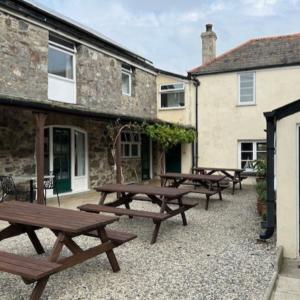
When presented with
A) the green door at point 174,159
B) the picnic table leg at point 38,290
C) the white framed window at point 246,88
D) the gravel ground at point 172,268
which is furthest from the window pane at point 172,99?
the picnic table leg at point 38,290

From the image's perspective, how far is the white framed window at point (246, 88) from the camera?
50.3 feet

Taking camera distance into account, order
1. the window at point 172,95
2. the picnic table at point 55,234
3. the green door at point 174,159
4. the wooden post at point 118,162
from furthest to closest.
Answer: the green door at point 174,159, the window at point 172,95, the wooden post at point 118,162, the picnic table at point 55,234

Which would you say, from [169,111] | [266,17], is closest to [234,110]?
[169,111]

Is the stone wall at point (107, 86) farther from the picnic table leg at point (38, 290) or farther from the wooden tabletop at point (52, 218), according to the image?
the picnic table leg at point (38, 290)

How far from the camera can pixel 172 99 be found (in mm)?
17125

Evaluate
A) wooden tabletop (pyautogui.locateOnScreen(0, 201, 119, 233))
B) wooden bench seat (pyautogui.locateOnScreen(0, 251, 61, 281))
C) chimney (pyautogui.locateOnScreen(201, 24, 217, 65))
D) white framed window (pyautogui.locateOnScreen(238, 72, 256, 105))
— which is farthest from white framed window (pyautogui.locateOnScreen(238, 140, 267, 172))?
wooden bench seat (pyautogui.locateOnScreen(0, 251, 61, 281))

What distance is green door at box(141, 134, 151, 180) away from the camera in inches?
642

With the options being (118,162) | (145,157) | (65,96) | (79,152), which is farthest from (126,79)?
(118,162)

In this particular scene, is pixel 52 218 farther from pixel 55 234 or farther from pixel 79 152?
pixel 79 152

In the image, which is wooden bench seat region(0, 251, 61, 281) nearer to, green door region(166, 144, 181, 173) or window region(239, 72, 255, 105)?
window region(239, 72, 255, 105)

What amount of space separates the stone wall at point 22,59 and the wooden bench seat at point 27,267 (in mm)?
6612

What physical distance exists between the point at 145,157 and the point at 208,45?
21.6 ft

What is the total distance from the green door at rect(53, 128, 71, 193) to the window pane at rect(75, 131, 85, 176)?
0.37m

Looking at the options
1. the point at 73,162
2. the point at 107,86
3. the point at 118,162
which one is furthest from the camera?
the point at 107,86
